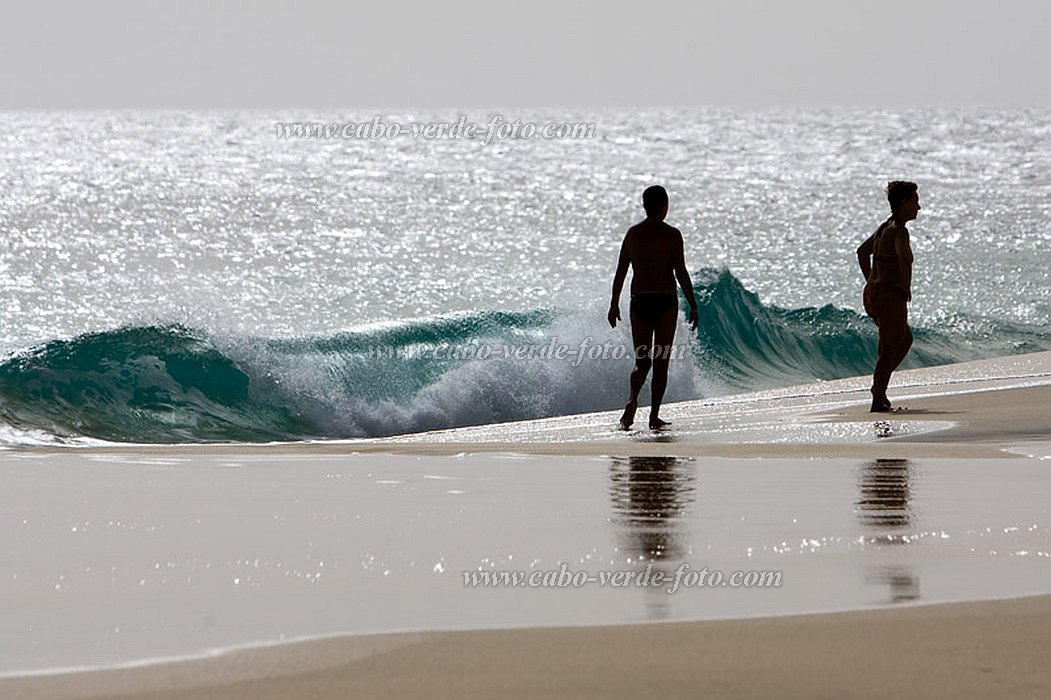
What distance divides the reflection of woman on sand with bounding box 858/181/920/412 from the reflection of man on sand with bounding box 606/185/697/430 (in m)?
1.17

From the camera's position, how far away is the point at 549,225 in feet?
167

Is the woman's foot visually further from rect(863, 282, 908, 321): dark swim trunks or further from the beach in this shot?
the beach

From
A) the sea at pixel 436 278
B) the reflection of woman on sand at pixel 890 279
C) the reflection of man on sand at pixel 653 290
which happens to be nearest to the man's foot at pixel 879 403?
the reflection of woman on sand at pixel 890 279

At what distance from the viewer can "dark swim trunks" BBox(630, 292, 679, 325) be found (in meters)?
11.5

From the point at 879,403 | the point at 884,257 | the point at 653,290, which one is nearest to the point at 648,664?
the point at 653,290

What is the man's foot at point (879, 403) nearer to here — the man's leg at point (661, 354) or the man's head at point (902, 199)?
the man's head at point (902, 199)

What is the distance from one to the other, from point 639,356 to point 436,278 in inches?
1057

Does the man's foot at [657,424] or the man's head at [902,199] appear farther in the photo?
the man's foot at [657,424]

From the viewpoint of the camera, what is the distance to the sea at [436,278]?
837 inches

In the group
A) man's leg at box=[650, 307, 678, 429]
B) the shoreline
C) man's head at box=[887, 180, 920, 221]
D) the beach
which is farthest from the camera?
man's leg at box=[650, 307, 678, 429]

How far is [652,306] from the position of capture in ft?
37.7

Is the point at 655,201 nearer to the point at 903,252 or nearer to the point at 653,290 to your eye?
the point at 653,290

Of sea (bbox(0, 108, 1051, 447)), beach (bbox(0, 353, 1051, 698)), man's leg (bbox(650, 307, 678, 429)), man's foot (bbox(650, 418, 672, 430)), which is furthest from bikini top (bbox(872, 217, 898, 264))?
sea (bbox(0, 108, 1051, 447))

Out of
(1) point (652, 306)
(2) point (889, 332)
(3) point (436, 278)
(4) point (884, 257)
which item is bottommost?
(2) point (889, 332)
